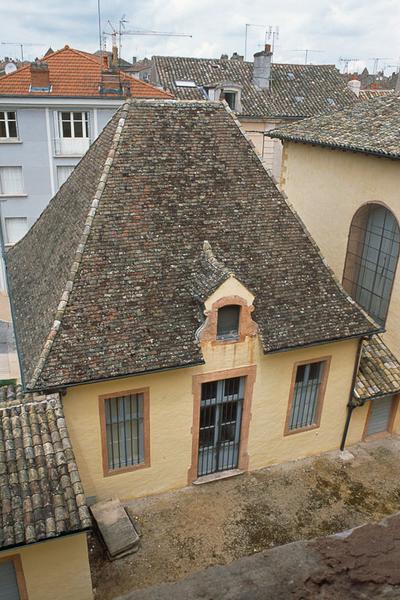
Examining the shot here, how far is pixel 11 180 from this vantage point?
3247 centimetres

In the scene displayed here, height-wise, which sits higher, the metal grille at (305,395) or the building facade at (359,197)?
the building facade at (359,197)

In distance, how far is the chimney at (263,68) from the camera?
4153cm

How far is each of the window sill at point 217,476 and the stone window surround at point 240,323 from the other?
444cm

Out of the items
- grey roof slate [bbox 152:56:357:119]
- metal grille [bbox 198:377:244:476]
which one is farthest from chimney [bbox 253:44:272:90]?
metal grille [bbox 198:377:244:476]

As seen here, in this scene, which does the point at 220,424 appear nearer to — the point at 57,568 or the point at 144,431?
the point at 144,431

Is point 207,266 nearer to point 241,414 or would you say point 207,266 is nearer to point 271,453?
point 241,414

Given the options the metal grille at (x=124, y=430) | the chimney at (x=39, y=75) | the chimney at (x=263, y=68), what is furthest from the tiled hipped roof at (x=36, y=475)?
the chimney at (x=263, y=68)

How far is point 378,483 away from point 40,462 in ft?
34.3

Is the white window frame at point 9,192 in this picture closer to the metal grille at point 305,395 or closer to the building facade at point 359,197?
the building facade at point 359,197

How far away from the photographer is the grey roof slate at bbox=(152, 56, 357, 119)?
40.1m

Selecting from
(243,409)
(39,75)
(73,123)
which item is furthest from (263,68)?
(243,409)

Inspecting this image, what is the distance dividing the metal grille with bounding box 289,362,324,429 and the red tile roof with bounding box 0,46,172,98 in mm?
23685

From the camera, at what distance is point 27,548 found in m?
10.4

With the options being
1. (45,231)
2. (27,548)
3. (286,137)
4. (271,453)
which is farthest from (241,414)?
(286,137)
